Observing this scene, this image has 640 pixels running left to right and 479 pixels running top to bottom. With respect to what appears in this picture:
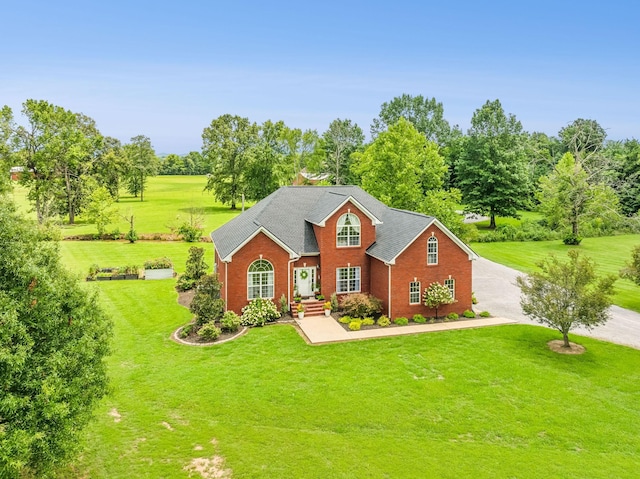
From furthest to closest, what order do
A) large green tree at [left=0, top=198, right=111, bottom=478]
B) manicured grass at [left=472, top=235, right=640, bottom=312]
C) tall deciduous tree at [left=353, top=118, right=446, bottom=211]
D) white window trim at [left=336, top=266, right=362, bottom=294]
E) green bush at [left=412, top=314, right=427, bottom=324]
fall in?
tall deciduous tree at [left=353, top=118, right=446, bottom=211], manicured grass at [left=472, top=235, right=640, bottom=312], white window trim at [left=336, top=266, right=362, bottom=294], green bush at [left=412, top=314, right=427, bottom=324], large green tree at [left=0, top=198, right=111, bottom=478]

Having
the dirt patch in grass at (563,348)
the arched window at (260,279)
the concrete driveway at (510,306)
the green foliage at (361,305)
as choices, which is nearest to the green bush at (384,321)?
the green foliage at (361,305)

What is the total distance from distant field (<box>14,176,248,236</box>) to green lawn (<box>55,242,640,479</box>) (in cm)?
3159

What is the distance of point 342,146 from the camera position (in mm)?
71938

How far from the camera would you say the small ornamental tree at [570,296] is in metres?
18.7

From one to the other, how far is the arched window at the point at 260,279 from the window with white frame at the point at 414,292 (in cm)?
777

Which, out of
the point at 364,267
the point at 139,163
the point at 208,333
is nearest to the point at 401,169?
the point at 364,267

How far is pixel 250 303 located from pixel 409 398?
10885 mm

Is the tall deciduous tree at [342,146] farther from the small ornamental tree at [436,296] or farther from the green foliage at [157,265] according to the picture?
the small ornamental tree at [436,296]

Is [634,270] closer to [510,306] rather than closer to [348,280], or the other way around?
[510,306]

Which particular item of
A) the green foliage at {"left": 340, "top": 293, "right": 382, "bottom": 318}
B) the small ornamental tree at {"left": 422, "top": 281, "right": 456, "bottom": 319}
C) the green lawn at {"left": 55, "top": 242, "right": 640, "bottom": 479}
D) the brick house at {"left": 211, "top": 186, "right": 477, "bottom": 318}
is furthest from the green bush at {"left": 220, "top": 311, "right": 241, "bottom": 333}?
the small ornamental tree at {"left": 422, "top": 281, "right": 456, "bottom": 319}

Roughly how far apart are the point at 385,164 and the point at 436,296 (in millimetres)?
21032

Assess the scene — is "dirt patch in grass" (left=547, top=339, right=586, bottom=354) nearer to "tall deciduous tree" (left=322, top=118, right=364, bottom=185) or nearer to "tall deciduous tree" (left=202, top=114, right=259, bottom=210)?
"tall deciduous tree" (left=322, top=118, right=364, bottom=185)

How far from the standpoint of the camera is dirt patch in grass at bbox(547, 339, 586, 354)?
19759 millimetres

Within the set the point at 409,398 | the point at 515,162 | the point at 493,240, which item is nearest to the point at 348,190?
the point at 409,398
